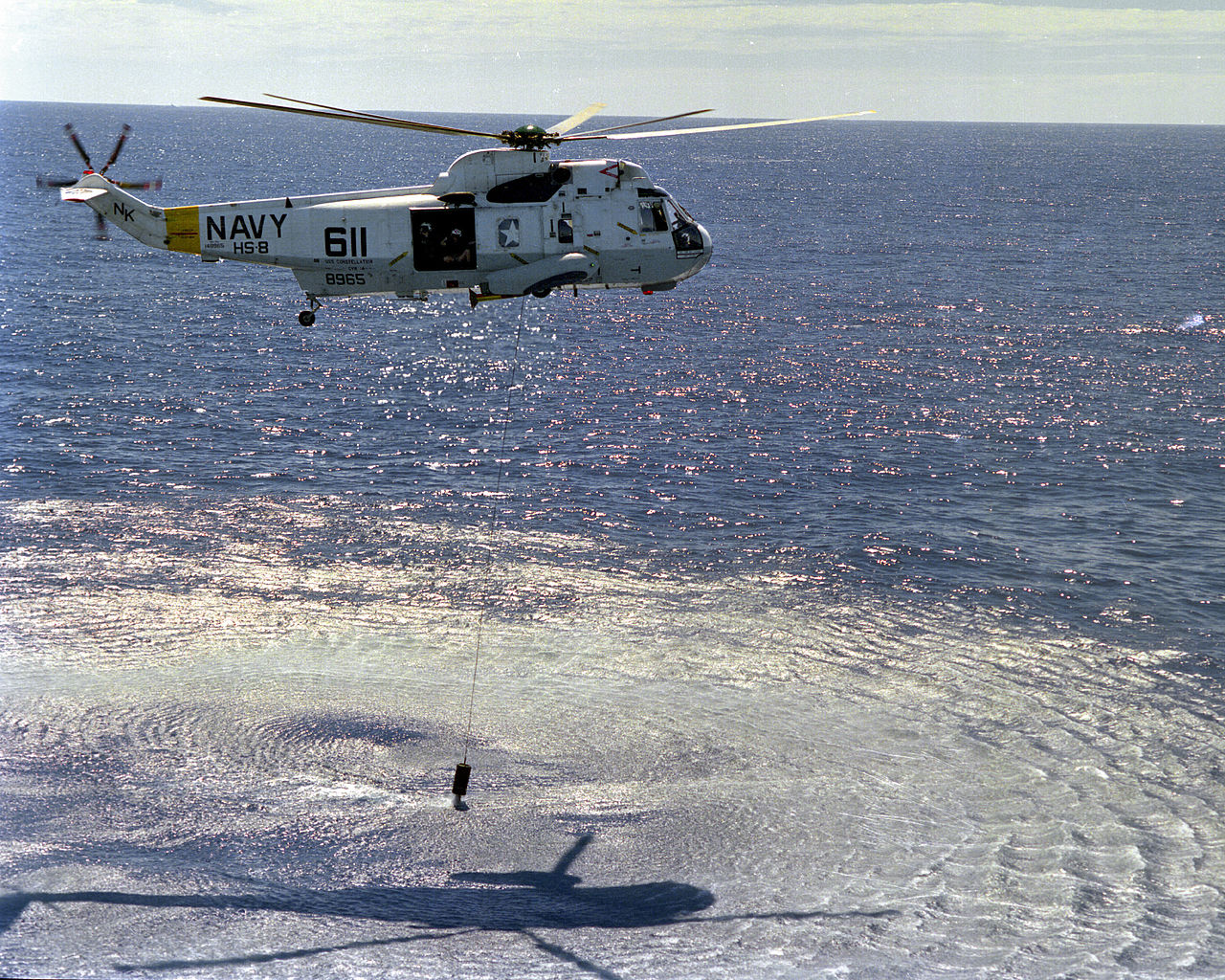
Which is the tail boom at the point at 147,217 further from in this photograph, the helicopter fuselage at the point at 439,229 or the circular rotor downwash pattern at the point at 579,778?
the circular rotor downwash pattern at the point at 579,778

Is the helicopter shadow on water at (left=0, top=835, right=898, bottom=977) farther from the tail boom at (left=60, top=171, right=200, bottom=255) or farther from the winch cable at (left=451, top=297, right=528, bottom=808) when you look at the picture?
the tail boom at (left=60, top=171, right=200, bottom=255)

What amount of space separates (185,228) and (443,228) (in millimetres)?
7680

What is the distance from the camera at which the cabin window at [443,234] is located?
3409 centimetres

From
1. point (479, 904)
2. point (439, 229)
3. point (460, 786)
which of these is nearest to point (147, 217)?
point (439, 229)

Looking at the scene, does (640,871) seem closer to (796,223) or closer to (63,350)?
(63,350)

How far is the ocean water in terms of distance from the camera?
120 feet

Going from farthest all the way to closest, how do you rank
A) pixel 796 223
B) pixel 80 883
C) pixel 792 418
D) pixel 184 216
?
1. pixel 796 223
2. pixel 792 418
3. pixel 80 883
4. pixel 184 216

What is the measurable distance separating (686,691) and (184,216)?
87.6ft

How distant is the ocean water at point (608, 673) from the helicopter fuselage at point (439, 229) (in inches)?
760

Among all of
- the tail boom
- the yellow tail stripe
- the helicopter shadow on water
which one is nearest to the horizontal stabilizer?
the tail boom

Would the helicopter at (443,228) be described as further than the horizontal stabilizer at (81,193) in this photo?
Yes

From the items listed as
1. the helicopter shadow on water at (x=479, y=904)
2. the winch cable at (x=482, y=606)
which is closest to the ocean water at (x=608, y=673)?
the helicopter shadow on water at (x=479, y=904)

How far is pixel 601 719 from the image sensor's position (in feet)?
149

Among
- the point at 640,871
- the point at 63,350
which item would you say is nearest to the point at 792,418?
the point at 640,871
